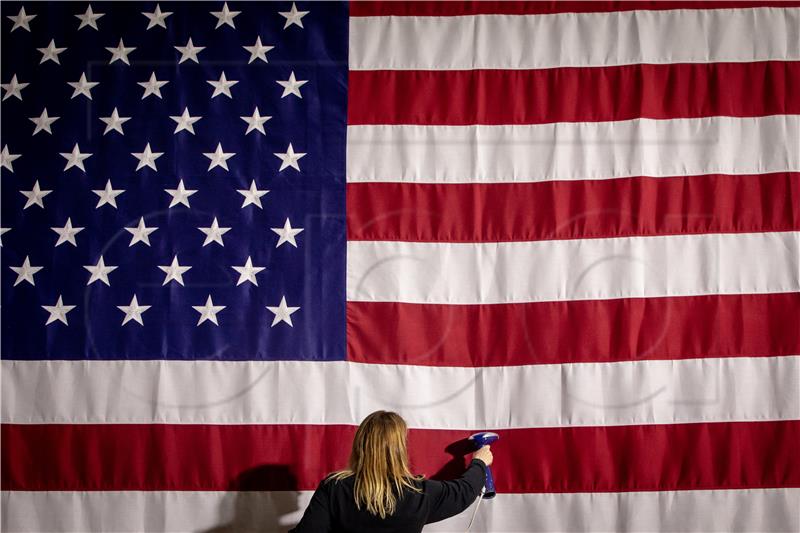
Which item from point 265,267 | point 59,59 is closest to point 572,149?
point 265,267

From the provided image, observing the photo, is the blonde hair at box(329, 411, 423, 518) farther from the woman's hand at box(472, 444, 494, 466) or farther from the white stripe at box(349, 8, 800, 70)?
the white stripe at box(349, 8, 800, 70)

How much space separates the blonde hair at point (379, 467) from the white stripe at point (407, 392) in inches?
32.8

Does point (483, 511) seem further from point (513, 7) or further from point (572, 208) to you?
point (513, 7)

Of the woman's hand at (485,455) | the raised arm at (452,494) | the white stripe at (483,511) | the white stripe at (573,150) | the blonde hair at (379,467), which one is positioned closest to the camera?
the blonde hair at (379,467)

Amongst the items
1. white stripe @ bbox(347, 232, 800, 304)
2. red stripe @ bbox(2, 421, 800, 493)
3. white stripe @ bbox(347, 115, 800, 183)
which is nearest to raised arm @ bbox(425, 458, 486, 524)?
red stripe @ bbox(2, 421, 800, 493)

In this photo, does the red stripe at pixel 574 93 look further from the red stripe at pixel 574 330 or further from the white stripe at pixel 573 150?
the red stripe at pixel 574 330

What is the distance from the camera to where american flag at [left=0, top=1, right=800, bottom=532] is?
3.16 m

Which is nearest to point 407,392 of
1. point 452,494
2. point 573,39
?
point 452,494

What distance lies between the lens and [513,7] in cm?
335

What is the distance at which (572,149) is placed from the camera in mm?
3266

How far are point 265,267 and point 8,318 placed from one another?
1336 mm

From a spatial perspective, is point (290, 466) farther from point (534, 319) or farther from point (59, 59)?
point (59, 59)

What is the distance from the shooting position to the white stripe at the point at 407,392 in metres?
3.15

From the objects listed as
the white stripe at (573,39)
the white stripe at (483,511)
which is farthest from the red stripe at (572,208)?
the white stripe at (483,511)
